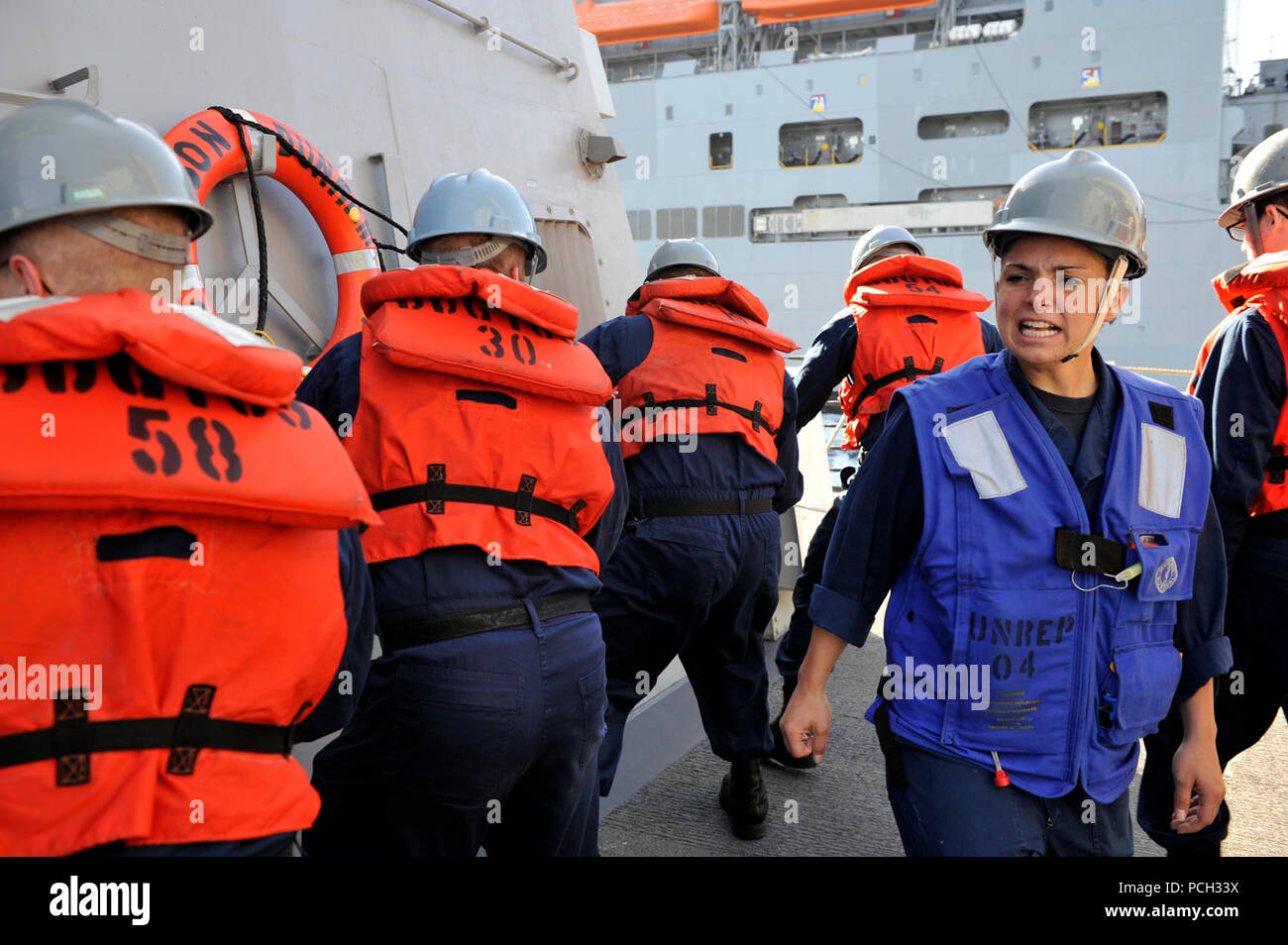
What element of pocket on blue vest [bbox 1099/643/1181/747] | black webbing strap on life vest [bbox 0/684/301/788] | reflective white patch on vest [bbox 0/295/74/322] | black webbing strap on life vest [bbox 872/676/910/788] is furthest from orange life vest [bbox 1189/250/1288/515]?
reflective white patch on vest [bbox 0/295/74/322]

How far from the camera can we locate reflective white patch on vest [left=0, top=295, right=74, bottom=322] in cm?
114

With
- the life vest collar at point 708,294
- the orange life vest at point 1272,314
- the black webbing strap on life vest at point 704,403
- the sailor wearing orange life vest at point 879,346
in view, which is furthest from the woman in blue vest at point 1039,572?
the sailor wearing orange life vest at point 879,346

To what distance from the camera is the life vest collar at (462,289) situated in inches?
83.4

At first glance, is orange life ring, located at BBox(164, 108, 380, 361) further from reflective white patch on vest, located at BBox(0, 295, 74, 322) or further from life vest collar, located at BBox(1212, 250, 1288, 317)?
life vest collar, located at BBox(1212, 250, 1288, 317)

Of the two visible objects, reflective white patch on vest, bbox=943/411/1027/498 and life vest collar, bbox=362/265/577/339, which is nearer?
reflective white patch on vest, bbox=943/411/1027/498

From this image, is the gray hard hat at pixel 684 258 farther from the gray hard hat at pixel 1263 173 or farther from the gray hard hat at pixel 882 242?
the gray hard hat at pixel 1263 173

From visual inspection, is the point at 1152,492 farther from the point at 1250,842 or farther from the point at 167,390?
the point at 1250,842

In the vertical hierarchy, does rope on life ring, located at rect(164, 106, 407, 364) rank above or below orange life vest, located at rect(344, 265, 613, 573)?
above

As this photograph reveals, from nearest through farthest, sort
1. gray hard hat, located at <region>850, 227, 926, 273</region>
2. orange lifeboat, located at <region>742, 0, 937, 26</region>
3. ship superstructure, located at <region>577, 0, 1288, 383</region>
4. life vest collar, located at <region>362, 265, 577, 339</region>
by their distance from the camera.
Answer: life vest collar, located at <region>362, 265, 577, 339</region>, gray hard hat, located at <region>850, 227, 926, 273</region>, ship superstructure, located at <region>577, 0, 1288, 383</region>, orange lifeboat, located at <region>742, 0, 937, 26</region>

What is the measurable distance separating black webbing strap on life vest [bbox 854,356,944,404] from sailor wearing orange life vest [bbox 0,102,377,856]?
2.99m

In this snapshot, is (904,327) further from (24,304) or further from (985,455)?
(24,304)

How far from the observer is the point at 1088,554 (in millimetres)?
1718
